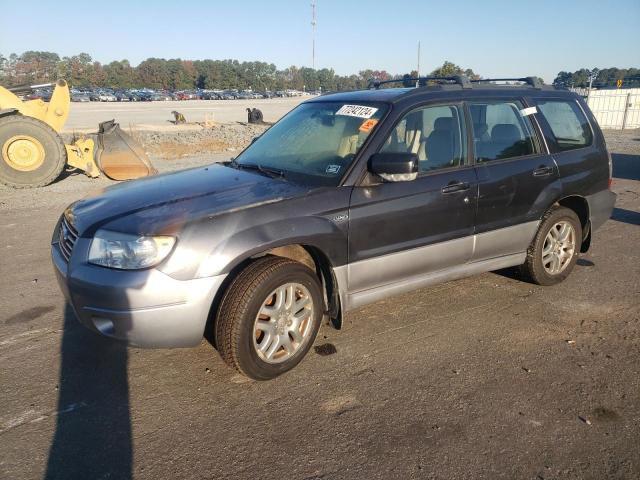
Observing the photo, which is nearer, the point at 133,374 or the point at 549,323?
the point at 133,374

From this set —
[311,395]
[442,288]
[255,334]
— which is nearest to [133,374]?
[255,334]

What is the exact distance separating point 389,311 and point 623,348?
175 centimetres

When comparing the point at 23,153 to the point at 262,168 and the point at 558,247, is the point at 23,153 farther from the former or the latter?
the point at 558,247

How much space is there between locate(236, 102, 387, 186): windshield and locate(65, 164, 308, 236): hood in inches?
9.9

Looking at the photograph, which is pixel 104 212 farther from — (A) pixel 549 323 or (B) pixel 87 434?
(A) pixel 549 323

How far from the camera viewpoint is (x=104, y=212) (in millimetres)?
3117

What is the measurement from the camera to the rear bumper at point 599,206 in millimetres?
4809

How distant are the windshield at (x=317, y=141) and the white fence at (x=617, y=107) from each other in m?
23.1

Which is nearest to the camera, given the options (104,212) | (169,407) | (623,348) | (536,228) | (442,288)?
(169,407)

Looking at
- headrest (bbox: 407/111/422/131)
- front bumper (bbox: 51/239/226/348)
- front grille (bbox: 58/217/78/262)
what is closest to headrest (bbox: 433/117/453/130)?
headrest (bbox: 407/111/422/131)

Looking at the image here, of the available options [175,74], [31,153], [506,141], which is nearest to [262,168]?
[506,141]

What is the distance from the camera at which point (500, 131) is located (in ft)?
14.0

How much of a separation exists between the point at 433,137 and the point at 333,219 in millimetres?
1250

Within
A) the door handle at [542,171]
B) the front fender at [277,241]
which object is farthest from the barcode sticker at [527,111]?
the front fender at [277,241]
